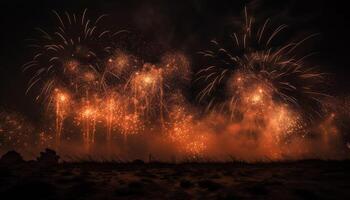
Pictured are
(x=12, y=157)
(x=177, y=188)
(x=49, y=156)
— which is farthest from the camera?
(x=49, y=156)

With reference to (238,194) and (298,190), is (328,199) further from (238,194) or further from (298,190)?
(238,194)

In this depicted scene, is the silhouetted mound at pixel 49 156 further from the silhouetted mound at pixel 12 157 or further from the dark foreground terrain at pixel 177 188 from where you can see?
the dark foreground terrain at pixel 177 188

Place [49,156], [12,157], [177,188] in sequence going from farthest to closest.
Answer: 1. [49,156]
2. [12,157]
3. [177,188]

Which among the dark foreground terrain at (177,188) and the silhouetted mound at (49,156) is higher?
the silhouetted mound at (49,156)

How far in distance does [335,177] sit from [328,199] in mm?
6084

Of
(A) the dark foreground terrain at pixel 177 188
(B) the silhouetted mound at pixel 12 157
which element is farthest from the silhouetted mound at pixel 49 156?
(A) the dark foreground terrain at pixel 177 188

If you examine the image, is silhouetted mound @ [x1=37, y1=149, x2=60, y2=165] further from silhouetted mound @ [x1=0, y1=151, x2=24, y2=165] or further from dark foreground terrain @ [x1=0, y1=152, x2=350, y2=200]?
dark foreground terrain @ [x1=0, y1=152, x2=350, y2=200]

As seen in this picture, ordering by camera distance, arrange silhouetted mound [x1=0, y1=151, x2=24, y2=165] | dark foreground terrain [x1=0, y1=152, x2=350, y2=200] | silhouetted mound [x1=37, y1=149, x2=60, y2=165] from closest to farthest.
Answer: dark foreground terrain [x1=0, y1=152, x2=350, y2=200] < silhouetted mound [x1=0, y1=151, x2=24, y2=165] < silhouetted mound [x1=37, y1=149, x2=60, y2=165]

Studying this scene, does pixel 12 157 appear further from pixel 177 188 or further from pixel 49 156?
pixel 177 188

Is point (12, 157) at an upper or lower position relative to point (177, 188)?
upper

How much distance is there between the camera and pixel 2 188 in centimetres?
1495

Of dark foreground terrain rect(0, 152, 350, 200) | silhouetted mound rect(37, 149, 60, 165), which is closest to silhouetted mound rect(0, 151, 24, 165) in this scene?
silhouetted mound rect(37, 149, 60, 165)

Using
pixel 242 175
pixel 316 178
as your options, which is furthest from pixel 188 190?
pixel 316 178

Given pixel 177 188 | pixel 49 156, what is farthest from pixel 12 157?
pixel 177 188
